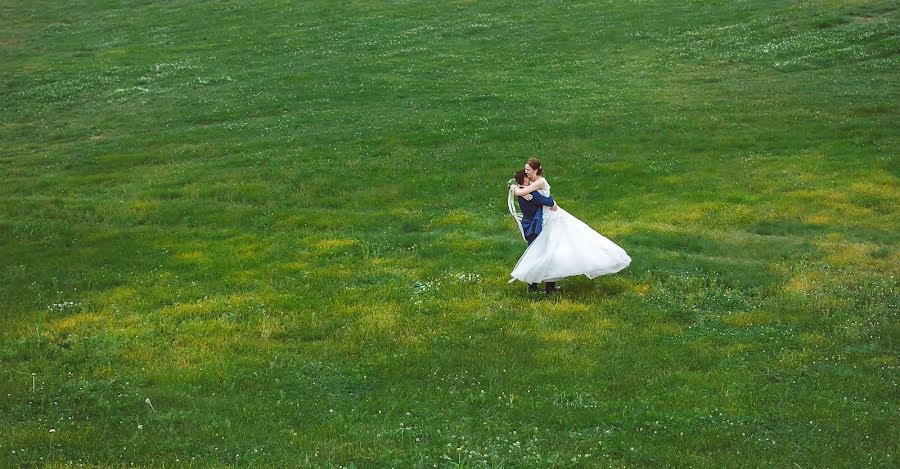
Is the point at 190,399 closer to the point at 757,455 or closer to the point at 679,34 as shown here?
the point at 757,455

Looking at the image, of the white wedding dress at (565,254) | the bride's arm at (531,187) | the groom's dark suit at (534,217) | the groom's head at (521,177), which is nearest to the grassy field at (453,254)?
the groom's dark suit at (534,217)

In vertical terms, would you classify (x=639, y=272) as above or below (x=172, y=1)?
below

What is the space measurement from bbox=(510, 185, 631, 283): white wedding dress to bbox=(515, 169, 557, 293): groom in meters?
0.17

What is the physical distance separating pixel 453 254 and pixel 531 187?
370 cm

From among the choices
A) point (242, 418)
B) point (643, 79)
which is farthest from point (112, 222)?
point (643, 79)

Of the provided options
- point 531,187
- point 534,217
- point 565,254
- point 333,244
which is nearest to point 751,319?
point 565,254

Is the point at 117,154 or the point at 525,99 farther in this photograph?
the point at 525,99

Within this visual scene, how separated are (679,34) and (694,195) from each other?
27.6 m

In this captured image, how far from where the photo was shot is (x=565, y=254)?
17.0 m

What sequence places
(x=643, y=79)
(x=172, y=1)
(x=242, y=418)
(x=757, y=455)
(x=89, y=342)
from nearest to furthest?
(x=757, y=455) < (x=242, y=418) < (x=89, y=342) < (x=643, y=79) < (x=172, y=1)

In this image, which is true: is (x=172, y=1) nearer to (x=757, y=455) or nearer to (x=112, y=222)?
(x=112, y=222)

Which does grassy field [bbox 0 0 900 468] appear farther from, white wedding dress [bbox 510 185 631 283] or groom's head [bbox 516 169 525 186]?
groom's head [bbox 516 169 525 186]

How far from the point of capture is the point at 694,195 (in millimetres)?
25141

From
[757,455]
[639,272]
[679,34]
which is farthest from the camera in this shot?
[679,34]
